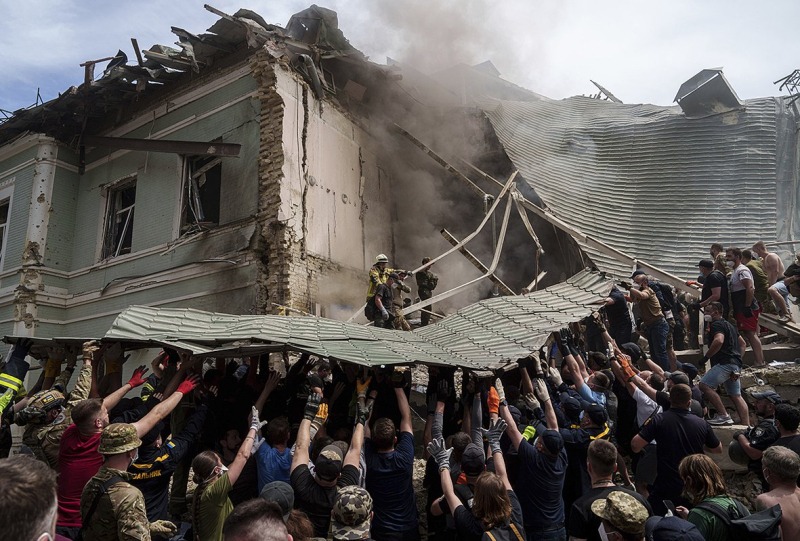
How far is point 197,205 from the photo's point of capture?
442 inches

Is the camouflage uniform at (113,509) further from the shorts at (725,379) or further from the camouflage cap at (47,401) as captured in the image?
the shorts at (725,379)

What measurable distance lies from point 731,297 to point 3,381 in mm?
8285

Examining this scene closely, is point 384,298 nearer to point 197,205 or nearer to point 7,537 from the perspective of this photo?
point 197,205

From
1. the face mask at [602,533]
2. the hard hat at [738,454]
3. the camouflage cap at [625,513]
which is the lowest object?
the face mask at [602,533]

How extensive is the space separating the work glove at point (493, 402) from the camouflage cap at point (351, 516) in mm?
1629

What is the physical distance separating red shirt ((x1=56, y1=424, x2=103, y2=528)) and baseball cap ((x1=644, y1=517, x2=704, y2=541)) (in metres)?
3.25

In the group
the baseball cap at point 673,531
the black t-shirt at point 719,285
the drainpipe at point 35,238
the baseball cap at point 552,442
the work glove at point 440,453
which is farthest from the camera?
the drainpipe at point 35,238

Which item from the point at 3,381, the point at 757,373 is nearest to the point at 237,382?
the point at 3,381

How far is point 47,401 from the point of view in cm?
399

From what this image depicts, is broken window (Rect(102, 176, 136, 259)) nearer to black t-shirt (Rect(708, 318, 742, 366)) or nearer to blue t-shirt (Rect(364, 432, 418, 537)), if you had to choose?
blue t-shirt (Rect(364, 432, 418, 537))

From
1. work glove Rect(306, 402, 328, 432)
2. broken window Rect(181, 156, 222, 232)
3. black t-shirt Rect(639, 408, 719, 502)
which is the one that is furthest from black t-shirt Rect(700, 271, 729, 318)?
broken window Rect(181, 156, 222, 232)

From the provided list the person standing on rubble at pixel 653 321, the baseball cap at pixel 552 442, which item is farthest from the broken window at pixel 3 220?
the baseball cap at pixel 552 442

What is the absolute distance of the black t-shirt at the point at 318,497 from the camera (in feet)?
11.1

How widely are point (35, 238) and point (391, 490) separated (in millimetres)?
12577
